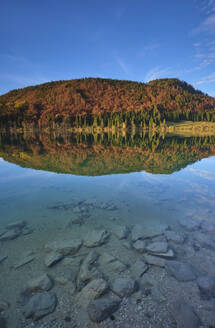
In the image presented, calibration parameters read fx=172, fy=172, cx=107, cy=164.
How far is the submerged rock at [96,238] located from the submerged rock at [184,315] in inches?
127

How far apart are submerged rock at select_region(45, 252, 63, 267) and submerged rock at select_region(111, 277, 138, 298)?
2095 mm

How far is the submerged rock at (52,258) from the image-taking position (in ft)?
18.3

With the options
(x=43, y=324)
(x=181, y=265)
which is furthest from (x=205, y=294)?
(x=43, y=324)

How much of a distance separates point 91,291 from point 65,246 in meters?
2.22

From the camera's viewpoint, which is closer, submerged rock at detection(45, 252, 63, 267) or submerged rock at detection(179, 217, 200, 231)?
submerged rock at detection(45, 252, 63, 267)

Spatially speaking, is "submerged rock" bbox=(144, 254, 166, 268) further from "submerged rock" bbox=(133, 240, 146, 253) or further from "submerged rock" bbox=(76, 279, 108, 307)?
"submerged rock" bbox=(76, 279, 108, 307)

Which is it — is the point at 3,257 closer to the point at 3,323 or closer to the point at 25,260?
the point at 25,260

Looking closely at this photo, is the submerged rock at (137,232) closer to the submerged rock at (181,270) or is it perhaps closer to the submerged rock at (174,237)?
the submerged rock at (174,237)

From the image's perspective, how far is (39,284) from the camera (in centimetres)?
473

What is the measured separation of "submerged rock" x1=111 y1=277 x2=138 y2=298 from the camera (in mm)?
4430

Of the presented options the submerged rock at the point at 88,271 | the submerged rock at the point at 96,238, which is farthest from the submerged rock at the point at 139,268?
the submerged rock at the point at 96,238

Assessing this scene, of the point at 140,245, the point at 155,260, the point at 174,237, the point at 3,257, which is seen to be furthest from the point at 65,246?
the point at 174,237

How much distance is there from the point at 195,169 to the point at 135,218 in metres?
12.4

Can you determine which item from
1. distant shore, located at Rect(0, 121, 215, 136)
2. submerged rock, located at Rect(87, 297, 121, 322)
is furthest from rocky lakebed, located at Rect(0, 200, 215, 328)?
distant shore, located at Rect(0, 121, 215, 136)
